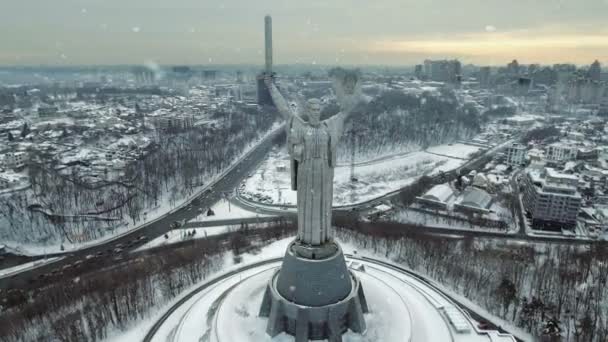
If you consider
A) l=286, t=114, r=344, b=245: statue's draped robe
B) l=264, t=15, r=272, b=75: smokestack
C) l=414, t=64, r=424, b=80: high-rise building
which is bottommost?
l=286, t=114, r=344, b=245: statue's draped robe

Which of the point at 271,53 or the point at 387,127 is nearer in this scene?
the point at 271,53

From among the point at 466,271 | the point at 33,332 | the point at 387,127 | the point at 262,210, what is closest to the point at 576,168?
the point at 387,127

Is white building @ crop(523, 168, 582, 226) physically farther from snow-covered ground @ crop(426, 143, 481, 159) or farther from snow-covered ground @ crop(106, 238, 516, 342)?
snow-covered ground @ crop(426, 143, 481, 159)

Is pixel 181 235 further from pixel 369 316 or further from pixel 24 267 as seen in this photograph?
pixel 369 316

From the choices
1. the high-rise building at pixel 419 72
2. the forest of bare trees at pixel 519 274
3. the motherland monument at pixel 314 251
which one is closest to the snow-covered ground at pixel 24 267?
the forest of bare trees at pixel 519 274

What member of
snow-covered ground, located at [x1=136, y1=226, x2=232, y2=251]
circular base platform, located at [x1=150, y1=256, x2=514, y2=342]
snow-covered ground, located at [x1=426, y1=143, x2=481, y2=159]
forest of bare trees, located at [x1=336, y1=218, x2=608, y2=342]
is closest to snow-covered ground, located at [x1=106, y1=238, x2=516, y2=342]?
circular base platform, located at [x1=150, y1=256, x2=514, y2=342]

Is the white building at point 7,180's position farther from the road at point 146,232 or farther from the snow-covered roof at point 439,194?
the snow-covered roof at point 439,194

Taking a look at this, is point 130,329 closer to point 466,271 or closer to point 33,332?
point 33,332

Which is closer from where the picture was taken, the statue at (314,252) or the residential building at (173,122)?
the statue at (314,252)
